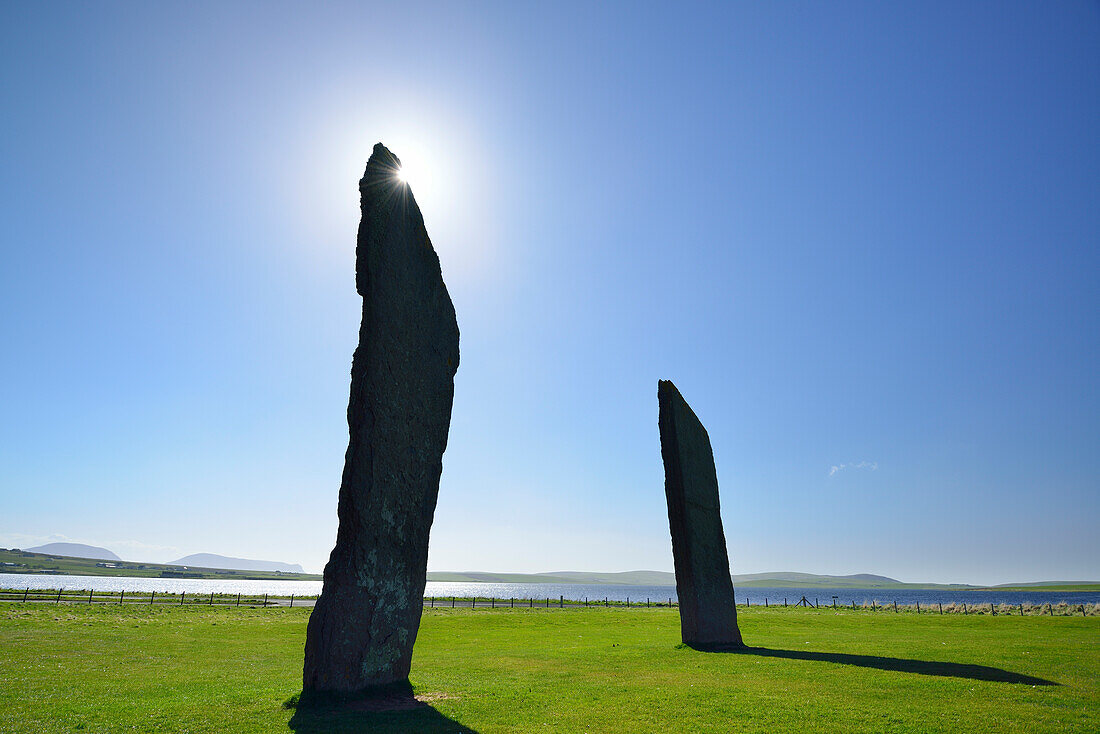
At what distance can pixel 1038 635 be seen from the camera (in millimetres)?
22641

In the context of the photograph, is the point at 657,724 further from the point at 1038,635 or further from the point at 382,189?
the point at 1038,635

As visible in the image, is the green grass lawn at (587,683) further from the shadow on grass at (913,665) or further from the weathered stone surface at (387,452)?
the weathered stone surface at (387,452)

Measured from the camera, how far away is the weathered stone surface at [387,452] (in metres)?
10.7

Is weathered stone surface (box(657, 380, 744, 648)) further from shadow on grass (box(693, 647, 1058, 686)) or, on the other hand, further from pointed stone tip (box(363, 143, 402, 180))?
pointed stone tip (box(363, 143, 402, 180))

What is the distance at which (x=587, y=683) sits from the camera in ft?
41.4

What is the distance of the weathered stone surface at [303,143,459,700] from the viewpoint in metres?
10.7

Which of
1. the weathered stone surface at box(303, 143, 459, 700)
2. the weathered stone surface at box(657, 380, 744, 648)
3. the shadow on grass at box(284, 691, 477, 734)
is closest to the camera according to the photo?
the shadow on grass at box(284, 691, 477, 734)

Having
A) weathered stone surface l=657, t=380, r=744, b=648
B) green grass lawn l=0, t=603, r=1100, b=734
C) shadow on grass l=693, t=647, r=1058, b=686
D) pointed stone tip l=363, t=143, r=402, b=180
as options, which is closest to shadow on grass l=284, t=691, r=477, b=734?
green grass lawn l=0, t=603, r=1100, b=734

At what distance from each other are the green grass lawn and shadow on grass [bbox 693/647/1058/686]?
0.06 m

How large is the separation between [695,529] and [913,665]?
264 inches

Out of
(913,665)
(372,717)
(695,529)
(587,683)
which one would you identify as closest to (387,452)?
(372,717)

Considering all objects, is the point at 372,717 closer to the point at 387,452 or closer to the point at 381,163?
the point at 387,452

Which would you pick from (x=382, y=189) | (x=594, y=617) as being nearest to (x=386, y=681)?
(x=382, y=189)

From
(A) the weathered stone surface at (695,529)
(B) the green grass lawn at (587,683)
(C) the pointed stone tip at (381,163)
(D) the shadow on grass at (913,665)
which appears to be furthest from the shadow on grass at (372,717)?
(D) the shadow on grass at (913,665)
